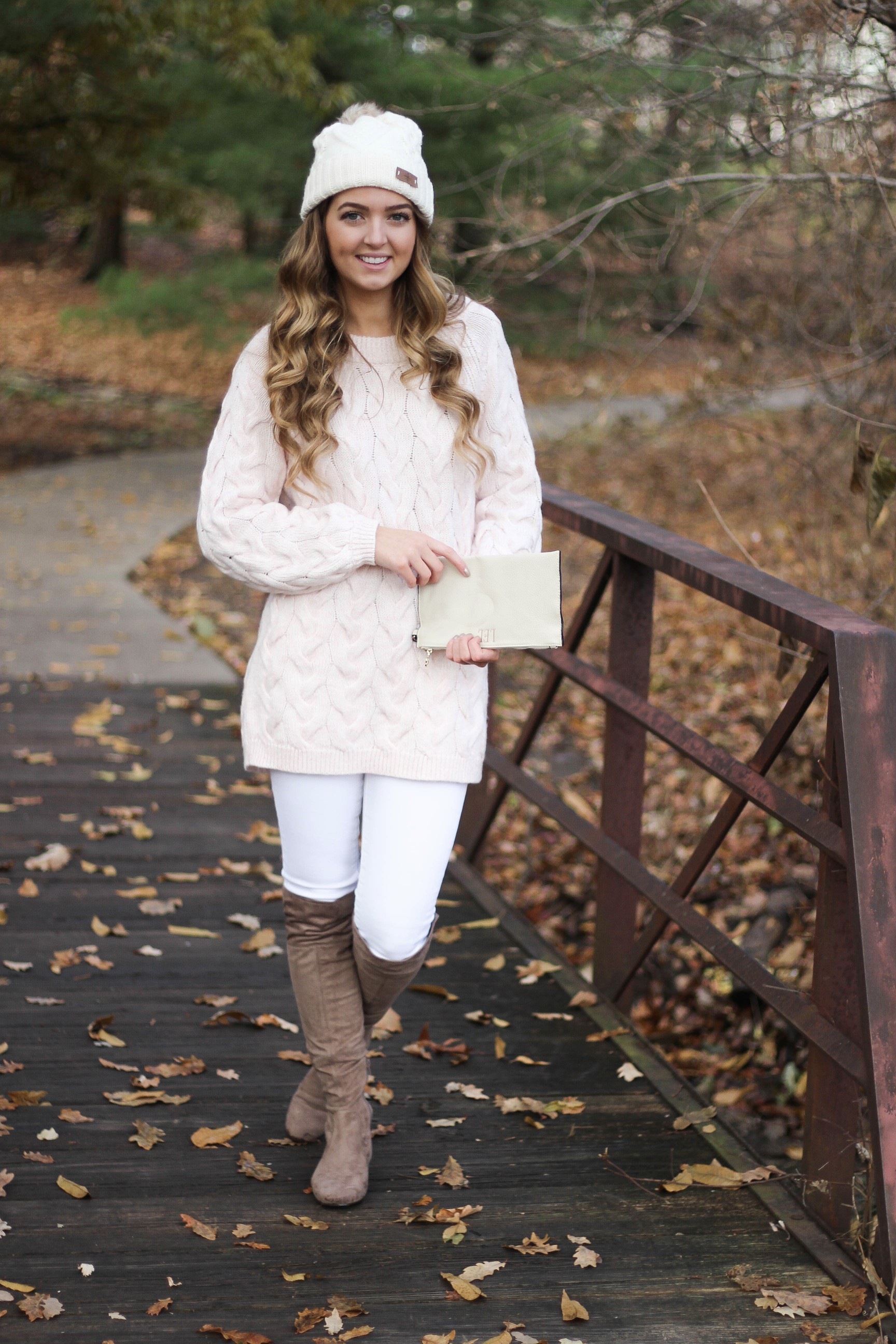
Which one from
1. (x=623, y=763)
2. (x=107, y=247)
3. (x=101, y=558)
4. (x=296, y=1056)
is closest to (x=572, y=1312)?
(x=296, y=1056)

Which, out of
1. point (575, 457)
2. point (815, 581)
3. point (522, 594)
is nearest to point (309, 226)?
point (522, 594)

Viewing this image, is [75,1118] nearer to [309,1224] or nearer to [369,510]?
[309,1224]

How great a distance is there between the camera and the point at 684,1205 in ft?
9.96

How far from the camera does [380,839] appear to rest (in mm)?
2846

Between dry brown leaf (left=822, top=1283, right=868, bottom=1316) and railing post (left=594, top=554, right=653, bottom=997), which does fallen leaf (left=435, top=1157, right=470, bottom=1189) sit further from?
railing post (left=594, top=554, right=653, bottom=997)

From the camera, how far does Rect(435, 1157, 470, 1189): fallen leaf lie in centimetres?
311

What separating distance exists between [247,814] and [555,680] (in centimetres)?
150

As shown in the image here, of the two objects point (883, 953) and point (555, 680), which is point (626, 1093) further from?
point (555, 680)

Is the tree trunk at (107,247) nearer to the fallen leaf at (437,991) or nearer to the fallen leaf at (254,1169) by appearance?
the fallen leaf at (437,991)

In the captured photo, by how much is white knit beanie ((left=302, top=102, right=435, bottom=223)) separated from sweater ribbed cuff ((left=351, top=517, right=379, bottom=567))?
622 mm

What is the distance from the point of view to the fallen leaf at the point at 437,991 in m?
4.07

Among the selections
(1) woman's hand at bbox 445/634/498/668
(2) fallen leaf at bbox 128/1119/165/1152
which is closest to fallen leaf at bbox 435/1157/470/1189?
(2) fallen leaf at bbox 128/1119/165/1152

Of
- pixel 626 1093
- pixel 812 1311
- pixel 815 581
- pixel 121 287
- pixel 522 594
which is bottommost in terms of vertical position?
pixel 812 1311

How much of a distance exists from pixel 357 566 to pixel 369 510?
0.14 meters
